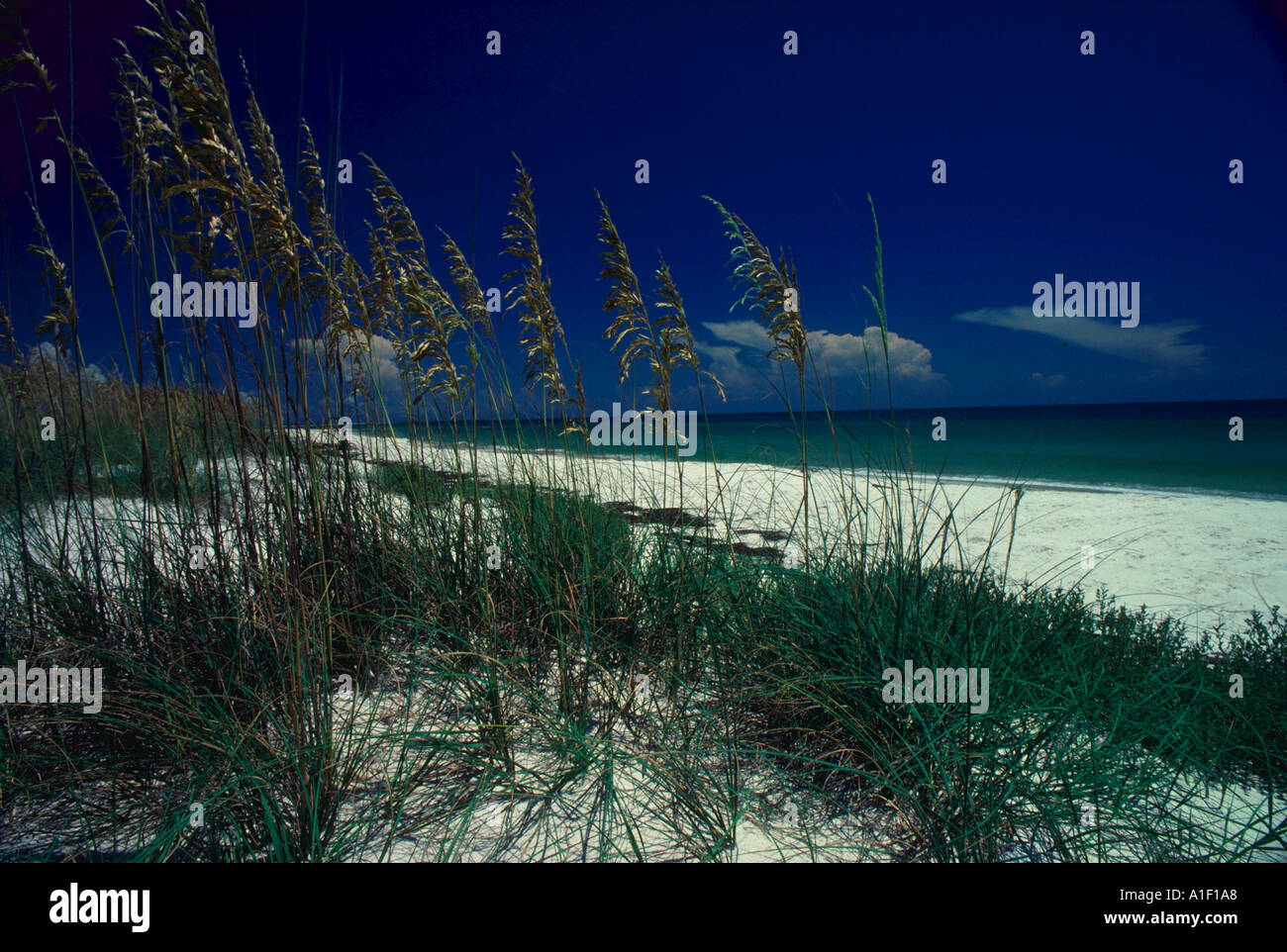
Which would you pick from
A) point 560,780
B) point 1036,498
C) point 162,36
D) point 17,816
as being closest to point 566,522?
point 560,780

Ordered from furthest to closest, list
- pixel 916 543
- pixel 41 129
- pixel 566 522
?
pixel 566 522, pixel 916 543, pixel 41 129

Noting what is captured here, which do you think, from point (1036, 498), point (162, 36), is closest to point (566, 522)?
point (162, 36)

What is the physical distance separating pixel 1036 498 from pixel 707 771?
1106 cm

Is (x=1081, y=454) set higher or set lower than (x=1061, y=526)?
higher

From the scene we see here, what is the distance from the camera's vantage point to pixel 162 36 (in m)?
1.83

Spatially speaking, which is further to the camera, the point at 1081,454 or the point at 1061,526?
the point at 1081,454

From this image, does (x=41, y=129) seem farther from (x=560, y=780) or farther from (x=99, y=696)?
(x=560, y=780)

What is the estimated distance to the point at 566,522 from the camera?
2789mm

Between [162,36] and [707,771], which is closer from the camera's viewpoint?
[707,771]
